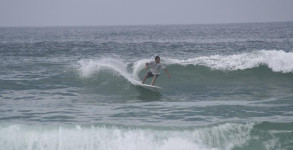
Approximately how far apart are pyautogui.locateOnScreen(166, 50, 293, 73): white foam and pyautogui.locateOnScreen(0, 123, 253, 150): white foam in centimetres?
1054

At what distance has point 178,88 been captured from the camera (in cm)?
1585

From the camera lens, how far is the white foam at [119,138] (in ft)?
26.8

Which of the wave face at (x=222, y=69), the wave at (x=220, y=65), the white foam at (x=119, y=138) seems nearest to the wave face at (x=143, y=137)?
the white foam at (x=119, y=138)

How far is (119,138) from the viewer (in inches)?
328

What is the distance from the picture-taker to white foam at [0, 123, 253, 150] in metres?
8.16

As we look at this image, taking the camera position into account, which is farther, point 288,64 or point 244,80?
point 288,64

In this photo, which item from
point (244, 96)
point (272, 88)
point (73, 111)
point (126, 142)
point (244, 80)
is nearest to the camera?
point (126, 142)

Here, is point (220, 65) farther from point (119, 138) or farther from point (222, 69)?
point (119, 138)

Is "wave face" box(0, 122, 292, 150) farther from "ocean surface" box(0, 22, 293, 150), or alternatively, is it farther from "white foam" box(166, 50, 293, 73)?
"white foam" box(166, 50, 293, 73)

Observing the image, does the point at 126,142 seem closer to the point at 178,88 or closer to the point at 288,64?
the point at 178,88

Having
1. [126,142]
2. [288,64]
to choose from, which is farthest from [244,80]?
[126,142]

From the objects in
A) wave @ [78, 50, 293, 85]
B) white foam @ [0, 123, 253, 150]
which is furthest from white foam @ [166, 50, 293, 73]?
white foam @ [0, 123, 253, 150]

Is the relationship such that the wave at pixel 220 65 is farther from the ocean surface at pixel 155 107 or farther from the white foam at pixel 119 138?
the white foam at pixel 119 138

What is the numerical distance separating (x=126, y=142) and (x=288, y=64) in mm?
13157
